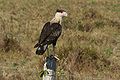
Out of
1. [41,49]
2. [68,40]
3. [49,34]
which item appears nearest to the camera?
[41,49]

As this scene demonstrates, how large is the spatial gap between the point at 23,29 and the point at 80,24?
2.35 meters

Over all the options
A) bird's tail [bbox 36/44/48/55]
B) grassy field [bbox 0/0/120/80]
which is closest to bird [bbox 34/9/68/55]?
bird's tail [bbox 36/44/48/55]

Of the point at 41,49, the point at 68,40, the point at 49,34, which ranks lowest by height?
the point at 68,40

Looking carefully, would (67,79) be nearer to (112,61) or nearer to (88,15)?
(112,61)

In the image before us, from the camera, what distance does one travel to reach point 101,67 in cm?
903

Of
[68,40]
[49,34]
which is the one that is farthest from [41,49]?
[68,40]

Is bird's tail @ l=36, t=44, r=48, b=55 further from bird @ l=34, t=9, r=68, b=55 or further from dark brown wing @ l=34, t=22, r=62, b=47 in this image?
dark brown wing @ l=34, t=22, r=62, b=47

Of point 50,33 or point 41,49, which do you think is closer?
point 41,49

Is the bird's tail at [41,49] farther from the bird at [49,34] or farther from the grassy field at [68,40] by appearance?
the grassy field at [68,40]

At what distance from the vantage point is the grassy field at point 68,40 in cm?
830

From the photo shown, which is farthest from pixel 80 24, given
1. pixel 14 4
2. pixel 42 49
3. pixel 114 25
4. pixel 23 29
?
pixel 42 49

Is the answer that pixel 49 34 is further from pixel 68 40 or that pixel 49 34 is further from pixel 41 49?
pixel 68 40

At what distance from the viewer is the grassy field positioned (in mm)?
8305

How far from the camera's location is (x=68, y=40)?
10625 millimetres
